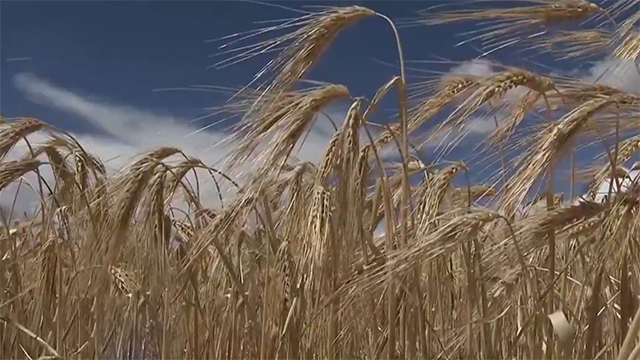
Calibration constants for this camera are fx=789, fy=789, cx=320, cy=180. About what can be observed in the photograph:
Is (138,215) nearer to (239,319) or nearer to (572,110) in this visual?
(239,319)

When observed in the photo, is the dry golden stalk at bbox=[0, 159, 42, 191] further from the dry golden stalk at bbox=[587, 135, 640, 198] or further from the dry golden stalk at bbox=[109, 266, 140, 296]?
the dry golden stalk at bbox=[587, 135, 640, 198]

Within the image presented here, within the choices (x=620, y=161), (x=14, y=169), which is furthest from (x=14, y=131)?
(x=620, y=161)

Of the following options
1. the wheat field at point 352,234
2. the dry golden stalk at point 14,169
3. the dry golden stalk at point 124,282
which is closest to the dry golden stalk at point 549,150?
the wheat field at point 352,234

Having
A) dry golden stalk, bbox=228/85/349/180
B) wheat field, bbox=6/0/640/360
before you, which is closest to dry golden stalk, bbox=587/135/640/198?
wheat field, bbox=6/0/640/360

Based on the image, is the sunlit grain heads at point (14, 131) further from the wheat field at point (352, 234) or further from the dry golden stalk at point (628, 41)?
the dry golden stalk at point (628, 41)

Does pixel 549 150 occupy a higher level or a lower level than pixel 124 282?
higher

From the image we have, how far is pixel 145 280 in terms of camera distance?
1.99 meters

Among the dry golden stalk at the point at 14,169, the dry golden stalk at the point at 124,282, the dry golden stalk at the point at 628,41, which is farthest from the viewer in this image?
the dry golden stalk at the point at 124,282

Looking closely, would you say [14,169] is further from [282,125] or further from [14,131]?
[282,125]

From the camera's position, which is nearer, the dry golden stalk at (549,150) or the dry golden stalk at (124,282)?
the dry golden stalk at (549,150)

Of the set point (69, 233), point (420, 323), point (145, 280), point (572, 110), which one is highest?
point (572, 110)

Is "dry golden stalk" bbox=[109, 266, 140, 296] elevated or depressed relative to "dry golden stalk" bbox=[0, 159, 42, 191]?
depressed

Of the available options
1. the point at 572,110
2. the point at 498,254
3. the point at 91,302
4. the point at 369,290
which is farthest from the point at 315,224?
the point at 91,302

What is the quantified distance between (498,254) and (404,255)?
7.1 inches
